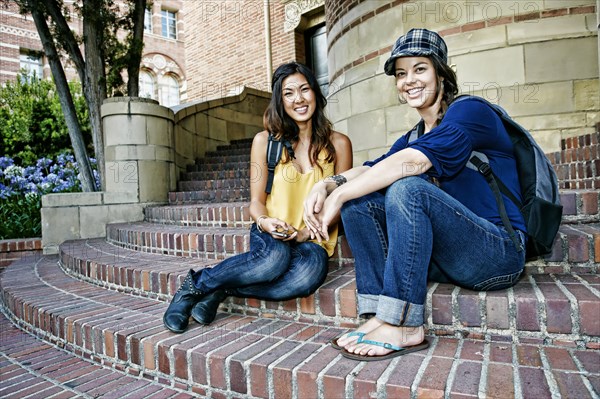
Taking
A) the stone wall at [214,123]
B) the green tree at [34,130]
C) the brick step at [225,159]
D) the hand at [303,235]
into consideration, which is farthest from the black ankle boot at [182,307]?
the green tree at [34,130]

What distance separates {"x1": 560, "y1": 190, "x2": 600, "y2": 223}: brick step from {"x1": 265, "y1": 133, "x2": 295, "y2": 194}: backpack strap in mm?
1478

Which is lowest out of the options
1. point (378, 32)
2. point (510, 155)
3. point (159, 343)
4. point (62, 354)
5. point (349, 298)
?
point (62, 354)

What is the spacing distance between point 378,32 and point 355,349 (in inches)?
156

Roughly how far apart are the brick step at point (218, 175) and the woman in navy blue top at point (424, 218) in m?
3.38

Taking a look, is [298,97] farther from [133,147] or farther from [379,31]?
[133,147]

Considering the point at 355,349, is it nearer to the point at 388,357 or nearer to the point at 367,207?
the point at 388,357

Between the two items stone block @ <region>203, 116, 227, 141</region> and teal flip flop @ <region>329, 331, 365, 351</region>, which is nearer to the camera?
teal flip flop @ <region>329, 331, 365, 351</region>

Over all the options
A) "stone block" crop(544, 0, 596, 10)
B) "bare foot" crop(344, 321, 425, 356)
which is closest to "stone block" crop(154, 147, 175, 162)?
"bare foot" crop(344, 321, 425, 356)

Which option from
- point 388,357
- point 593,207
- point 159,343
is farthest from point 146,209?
point 593,207

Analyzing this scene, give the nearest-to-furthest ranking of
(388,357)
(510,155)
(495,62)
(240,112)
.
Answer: (388,357), (510,155), (495,62), (240,112)

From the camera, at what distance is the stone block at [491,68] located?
12.7 feet

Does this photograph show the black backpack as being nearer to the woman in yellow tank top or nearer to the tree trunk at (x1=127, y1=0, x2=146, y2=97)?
the woman in yellow tank top

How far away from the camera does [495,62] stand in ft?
12.9

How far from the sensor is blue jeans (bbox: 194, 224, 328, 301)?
1.87m
